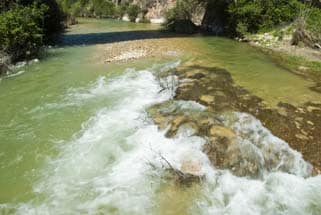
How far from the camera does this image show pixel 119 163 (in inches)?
292

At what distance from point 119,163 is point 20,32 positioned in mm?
10669

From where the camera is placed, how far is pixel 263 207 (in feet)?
19.6

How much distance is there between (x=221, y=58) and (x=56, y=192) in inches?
436

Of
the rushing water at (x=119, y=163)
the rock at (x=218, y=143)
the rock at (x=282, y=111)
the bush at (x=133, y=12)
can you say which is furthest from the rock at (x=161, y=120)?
the bush at (x=133, y=12)

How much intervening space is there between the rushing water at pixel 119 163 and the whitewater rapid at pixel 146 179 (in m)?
0.02

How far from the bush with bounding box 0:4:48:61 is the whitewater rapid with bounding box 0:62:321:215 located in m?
8.03

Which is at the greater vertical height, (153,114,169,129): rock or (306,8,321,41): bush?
(306,8,321,41): bush

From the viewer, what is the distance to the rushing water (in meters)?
6.09

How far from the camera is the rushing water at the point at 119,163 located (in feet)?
20.0

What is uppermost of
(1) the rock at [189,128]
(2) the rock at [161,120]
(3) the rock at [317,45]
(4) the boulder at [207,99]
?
(3) the rock at [317,45]

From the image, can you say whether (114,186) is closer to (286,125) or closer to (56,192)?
(56,192)

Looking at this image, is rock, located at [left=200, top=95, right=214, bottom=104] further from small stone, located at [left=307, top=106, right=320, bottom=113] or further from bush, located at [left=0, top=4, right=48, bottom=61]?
bush, located at [left=0, top=4, right=48, bottom=61]

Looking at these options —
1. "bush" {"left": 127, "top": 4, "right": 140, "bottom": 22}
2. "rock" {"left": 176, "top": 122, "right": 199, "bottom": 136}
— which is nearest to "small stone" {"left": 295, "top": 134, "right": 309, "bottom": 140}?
Answer: "rock" {"left": 176, "top": 122, "right": 199, "bottom": 136}

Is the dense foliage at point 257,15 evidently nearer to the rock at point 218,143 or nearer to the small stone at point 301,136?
the small stone at point 301,136
